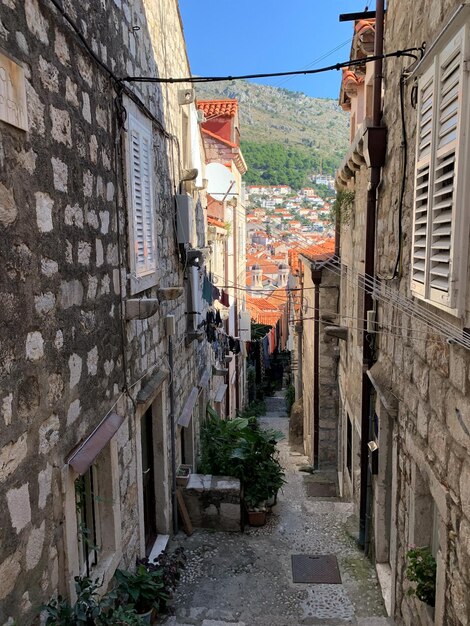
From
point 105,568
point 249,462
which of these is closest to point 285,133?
point 249,462

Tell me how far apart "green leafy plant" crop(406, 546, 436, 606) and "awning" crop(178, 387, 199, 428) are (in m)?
3.97

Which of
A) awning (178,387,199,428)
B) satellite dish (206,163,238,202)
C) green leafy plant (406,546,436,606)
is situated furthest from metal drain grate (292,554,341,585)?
satellite dish (206,163,238,202)

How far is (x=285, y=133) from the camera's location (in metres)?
99.4

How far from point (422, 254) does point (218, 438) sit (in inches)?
229

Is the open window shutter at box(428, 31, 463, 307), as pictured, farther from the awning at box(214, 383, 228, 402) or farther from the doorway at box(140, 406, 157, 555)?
the awning at box(214, 383, 228, 402)

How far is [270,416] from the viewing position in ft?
71.8

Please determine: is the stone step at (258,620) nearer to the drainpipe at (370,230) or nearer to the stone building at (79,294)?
the stone building at (79,294)

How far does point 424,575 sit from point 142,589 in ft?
7.67

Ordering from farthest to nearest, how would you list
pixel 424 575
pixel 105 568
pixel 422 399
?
pixel 105 568
pixel 422 399
pixel 424 575

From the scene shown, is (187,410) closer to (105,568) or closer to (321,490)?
(105,568)

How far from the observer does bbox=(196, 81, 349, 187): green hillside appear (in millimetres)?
87750

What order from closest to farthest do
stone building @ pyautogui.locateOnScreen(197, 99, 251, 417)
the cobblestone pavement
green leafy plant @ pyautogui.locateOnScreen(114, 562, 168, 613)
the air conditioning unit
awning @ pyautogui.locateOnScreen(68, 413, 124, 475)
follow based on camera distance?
1. awning @ pyautogui.locateOnScreen(68, 413, 124, 475)
2. green leafy plant @ pyautogui.locateOnScreen(114, 562, 168, 613)
3. the cobblestone pavement
4. the air conditioning unit
5. stone building @ pyautogui.locateOnScreen(197, 99, 251, 417)

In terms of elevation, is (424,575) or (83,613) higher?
(83,613)

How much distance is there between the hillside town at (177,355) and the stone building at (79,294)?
0.06 feet
